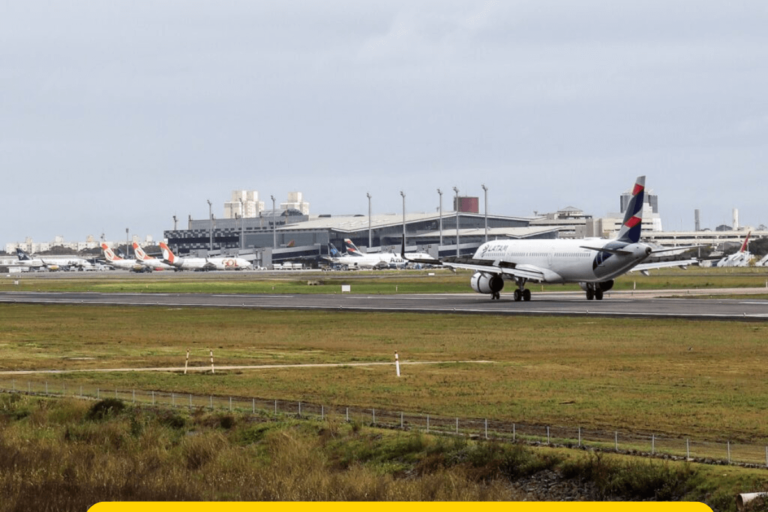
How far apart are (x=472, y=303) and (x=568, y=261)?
9.34m

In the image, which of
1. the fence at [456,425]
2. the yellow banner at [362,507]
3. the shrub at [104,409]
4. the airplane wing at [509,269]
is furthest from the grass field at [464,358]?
the yellow banner at [362,507]

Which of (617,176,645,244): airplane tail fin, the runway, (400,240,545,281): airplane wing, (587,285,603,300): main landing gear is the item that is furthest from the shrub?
(587,285,603,300): main landing gear

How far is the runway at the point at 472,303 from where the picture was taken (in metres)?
Result: 80.6

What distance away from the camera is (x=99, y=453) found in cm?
3066

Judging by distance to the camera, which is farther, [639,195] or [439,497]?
[639,195]

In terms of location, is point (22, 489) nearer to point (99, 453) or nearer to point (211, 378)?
point (99, 453)

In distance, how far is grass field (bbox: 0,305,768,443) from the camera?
35.8m

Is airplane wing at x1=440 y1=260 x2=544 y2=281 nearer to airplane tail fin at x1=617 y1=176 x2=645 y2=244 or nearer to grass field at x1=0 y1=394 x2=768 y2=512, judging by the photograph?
airplane tail fin at x1=617 y1=176 x2=645 y2=244

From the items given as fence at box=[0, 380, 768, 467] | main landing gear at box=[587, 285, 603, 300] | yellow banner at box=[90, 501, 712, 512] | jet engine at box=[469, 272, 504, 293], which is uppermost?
yellow banner at box=[90, 501, 712, 512]

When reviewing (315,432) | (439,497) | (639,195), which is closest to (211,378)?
(315,432)

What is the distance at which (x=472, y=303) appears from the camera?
320 ft

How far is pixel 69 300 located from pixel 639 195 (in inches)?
2397

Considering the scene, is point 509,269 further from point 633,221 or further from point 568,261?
point 633,221

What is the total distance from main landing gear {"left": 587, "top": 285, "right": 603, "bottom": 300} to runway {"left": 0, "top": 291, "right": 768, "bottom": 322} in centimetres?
72
